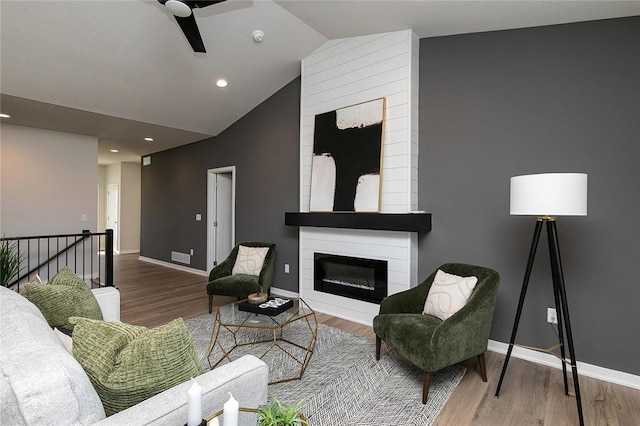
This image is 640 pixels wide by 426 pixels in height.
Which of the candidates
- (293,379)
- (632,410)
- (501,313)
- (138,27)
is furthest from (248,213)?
(632,410)

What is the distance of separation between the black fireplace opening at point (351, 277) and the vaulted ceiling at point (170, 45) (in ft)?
8.07

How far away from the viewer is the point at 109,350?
1.11 m

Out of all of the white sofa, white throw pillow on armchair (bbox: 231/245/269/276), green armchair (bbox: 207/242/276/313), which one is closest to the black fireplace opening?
green armchair (bbox: 207/242/276/313)

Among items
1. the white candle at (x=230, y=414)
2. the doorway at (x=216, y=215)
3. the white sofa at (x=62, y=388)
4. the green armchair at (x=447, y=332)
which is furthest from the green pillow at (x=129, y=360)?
the doorway at (x=216, y=215)

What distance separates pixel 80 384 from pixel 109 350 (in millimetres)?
173

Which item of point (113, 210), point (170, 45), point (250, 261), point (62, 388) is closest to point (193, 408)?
point (62, 388)

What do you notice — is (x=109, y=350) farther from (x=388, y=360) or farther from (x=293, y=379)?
(x=388, y=360)

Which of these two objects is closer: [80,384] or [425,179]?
[80,384]

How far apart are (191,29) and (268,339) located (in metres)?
2.68

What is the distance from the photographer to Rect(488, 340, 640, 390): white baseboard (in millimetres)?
2441

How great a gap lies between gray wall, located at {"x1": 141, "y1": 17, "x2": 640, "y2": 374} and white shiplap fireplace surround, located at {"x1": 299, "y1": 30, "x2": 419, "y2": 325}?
0.65 feet

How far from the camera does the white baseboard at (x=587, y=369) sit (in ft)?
8.01

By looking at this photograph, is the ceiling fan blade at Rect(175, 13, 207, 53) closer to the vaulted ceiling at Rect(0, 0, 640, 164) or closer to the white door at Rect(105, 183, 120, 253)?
the vaulted ceiling at Rect(0, 0, 640, 164)

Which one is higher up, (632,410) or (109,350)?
(109,350)
